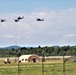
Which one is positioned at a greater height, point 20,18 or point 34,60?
point 20,18

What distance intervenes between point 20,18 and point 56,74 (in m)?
7.59

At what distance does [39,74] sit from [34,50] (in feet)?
255

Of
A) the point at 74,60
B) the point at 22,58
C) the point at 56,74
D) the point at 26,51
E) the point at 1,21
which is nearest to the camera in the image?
the point at 56,74

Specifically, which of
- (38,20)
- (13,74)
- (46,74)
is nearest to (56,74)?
(46,74)

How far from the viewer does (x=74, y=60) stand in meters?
66.1

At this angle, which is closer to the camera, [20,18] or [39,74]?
[39,74]

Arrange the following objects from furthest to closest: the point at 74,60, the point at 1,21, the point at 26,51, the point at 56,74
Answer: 1. the point at 26,51
2. the point at 74,60
3. the point at 1,21
4. the point at 56,74

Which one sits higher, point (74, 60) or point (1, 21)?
point (1, 21)

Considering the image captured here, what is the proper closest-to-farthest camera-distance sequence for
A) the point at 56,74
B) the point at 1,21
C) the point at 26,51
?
the point at 56,74 → the point at 1,21 → the point at 26,51

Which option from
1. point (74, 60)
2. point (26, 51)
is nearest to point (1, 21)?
point (74, 60)

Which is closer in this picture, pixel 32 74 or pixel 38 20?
pixel 32 74

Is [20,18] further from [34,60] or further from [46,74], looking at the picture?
[34,60]

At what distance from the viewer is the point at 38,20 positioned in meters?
37.8

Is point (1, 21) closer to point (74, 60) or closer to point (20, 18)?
point (20, 18)
